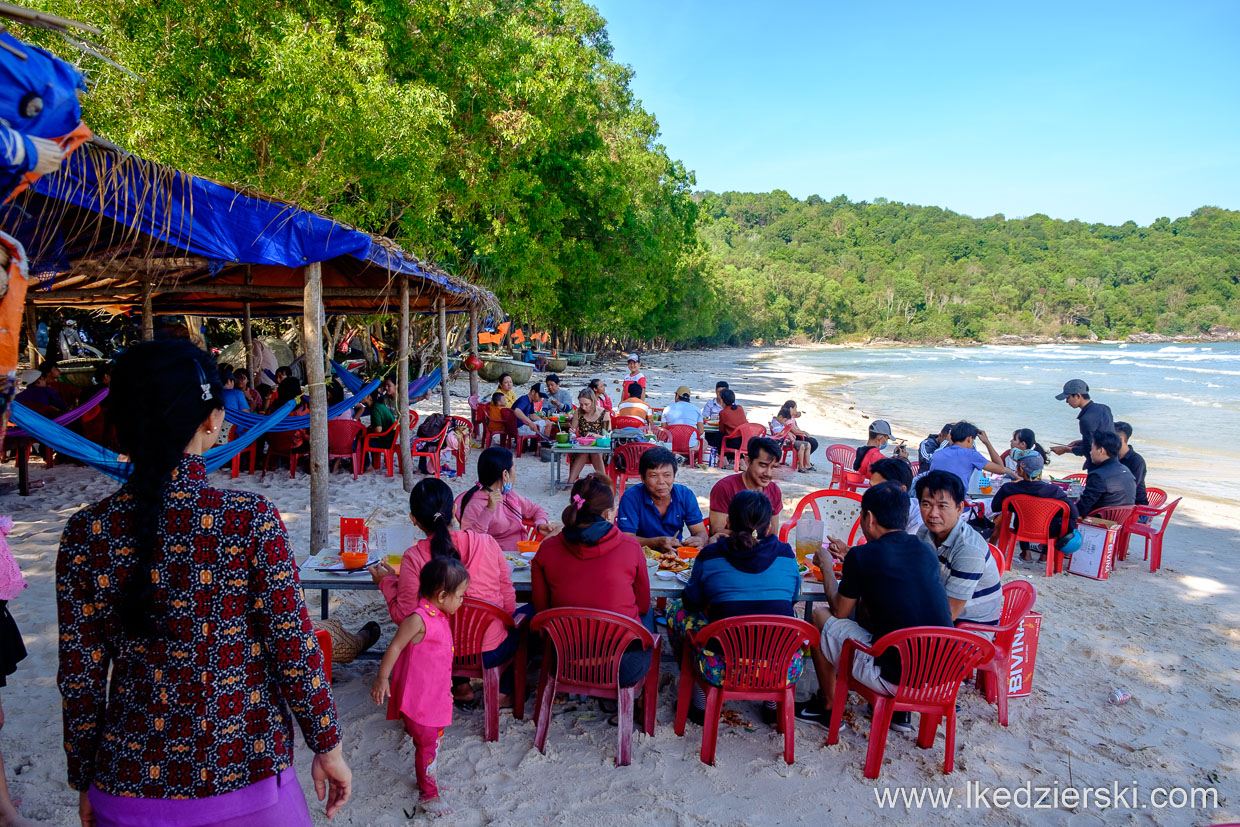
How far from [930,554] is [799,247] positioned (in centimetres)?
12956

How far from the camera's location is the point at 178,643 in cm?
131

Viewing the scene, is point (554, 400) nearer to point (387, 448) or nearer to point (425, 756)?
point (387, 448)

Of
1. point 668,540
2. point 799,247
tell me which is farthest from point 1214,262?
point 668,540

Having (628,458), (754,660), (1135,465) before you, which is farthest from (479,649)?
(1135,465)

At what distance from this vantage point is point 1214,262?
9506 centimetres

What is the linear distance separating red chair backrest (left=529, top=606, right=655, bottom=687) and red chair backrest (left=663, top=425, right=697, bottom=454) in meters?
6.06

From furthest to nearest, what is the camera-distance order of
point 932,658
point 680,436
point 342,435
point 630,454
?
point 680,436
point 342,435
point 630,454
point 932,658

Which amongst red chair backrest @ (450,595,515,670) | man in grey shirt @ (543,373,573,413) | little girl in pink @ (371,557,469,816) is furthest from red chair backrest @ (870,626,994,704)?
man in grey shirt @ (543,373,573,413)

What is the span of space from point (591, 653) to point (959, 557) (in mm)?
1703

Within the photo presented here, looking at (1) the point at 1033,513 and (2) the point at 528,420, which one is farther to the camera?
(2) the point at 528,420

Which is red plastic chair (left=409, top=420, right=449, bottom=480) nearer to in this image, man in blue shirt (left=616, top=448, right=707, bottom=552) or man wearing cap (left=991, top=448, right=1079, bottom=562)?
man in blue shirt (left=616, top=448, right=707, bottom=552)

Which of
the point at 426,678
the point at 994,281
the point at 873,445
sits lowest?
the point at 426,678

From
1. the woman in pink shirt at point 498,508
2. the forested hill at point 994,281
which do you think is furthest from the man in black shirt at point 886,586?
the forested hill at point 994,281

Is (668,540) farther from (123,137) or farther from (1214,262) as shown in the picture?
(1214,262)
